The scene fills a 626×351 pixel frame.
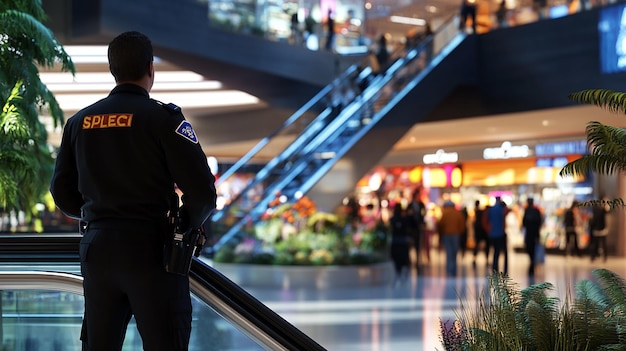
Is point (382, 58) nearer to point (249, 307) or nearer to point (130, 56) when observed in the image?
point (249, 307)

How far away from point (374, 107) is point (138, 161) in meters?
16.3

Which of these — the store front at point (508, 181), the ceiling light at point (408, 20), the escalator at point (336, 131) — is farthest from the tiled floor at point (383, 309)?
the ceiling light at point (408, 20)

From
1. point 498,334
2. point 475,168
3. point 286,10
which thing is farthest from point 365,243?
point 475,168

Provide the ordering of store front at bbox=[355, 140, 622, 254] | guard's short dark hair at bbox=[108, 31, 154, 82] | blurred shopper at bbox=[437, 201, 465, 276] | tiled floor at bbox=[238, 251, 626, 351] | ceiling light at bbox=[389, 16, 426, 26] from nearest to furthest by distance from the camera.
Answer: guard's short dark hair at bbox=[108, 31, 154, 82]
tiled floor at bbox=[238, 251, 626, 351]
blurred shopper at bbox=[437, 201, 465, 276]
store front at bbox=[355, 140, 622, 254]
ceiling light at bbox=[389, 16, 426, 26]

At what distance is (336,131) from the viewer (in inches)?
709

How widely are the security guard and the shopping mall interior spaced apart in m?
5.78

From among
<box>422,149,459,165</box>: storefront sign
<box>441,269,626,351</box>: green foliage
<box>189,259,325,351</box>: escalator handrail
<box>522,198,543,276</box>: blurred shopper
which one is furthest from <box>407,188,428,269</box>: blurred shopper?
<box>189,259,325,351</box>: escalator handrail

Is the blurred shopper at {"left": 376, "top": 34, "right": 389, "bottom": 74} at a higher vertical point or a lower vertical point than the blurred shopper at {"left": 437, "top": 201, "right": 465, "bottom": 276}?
higher

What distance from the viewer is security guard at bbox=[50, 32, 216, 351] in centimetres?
226

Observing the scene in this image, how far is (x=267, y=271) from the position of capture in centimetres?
1452

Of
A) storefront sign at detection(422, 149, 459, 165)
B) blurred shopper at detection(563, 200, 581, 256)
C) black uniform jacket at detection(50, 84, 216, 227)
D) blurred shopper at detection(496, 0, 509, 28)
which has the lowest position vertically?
blurred shopper at detection(563, 200, 581, 256)

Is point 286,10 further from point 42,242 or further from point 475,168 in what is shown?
point 42,242

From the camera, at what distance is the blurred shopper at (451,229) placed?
53.5ft

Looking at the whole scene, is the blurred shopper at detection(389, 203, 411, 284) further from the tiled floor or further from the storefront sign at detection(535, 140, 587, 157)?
the storefront sign at detection(535, 140, 587, 157)
